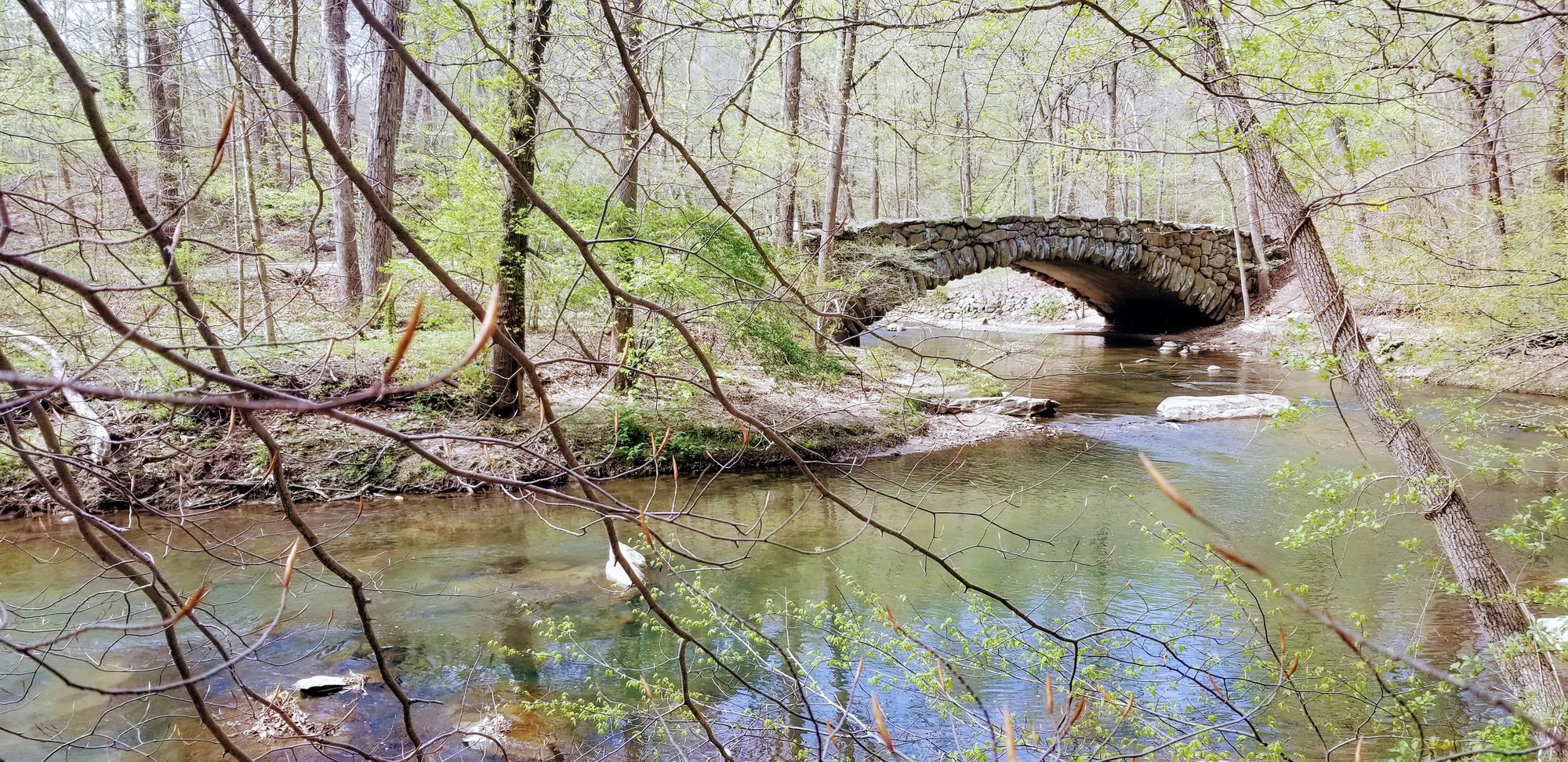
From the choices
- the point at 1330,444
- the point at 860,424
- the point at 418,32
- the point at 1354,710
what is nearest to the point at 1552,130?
the point at 1330,444

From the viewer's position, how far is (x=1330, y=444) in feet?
27.1

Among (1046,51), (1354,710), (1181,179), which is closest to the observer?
(1354,710)

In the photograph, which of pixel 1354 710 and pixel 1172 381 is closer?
Result: pixel 1354 710

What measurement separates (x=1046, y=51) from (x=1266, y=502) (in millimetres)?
4532

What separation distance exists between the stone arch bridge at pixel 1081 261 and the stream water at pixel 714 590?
13.3 ft

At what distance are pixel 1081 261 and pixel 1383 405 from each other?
13.4 meters

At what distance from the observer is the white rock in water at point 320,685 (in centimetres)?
395

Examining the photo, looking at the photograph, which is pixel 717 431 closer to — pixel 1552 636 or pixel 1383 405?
pixel 1383 405

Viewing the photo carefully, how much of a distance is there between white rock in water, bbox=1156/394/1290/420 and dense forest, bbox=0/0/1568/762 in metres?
0.15

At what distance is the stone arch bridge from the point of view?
1244 centimetres

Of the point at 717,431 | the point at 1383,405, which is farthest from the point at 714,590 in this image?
the point at 717,431

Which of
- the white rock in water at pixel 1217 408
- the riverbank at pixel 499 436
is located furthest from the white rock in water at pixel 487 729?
the white rock in water at pixel 1217 408

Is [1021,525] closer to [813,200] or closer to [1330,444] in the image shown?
[1330,444]

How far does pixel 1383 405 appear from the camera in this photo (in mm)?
3508
